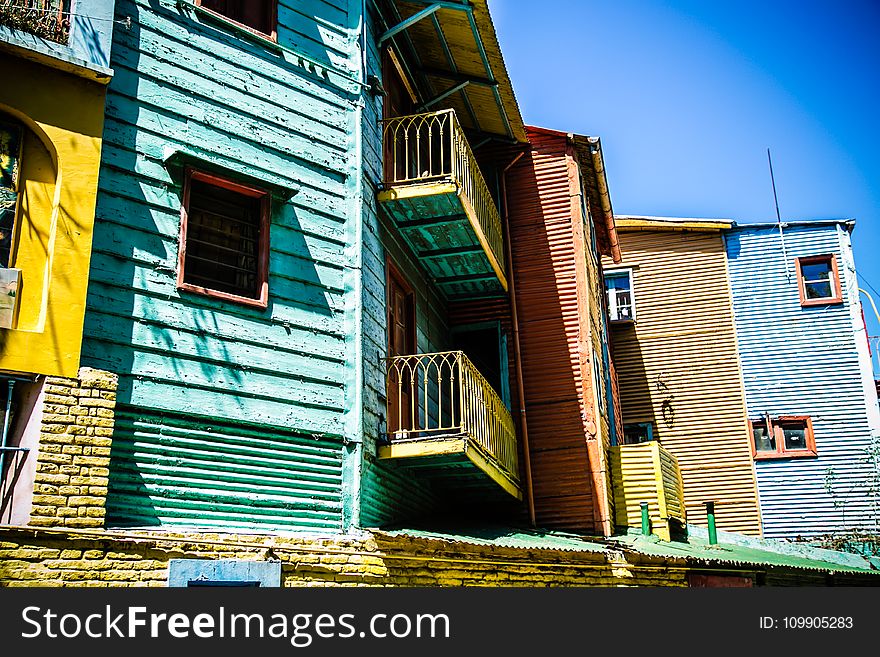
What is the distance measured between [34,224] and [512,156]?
35.4 ft

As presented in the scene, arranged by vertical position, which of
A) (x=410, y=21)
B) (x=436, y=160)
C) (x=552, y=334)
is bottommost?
(x=552, y=334)

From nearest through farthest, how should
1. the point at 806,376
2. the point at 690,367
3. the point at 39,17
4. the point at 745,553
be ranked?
1. the point at 39,17
2. the point at 745,553
3. the point at 806,376
4. the point at 690,367

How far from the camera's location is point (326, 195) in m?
12.4

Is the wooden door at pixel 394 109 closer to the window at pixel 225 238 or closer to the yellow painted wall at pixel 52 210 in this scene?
the window at pixel 225 238

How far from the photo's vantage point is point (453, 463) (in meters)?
13.2

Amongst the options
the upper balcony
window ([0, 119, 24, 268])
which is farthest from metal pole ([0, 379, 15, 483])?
→ the upper balcony

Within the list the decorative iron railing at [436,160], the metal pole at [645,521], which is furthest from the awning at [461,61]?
the metal pole at [645,521]

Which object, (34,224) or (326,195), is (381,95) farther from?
(34,224)

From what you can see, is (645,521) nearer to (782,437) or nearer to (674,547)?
(674,547)

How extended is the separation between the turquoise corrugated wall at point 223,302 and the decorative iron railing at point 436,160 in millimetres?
1343

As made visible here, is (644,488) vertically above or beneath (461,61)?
beneath

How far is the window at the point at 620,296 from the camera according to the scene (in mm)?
25844

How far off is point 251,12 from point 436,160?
4.09 m

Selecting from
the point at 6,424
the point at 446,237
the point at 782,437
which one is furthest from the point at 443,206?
the point at 782,437
